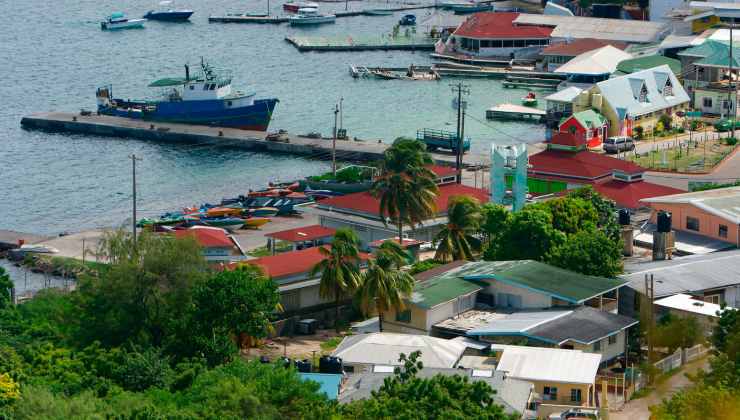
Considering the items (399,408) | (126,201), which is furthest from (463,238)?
(126,201)

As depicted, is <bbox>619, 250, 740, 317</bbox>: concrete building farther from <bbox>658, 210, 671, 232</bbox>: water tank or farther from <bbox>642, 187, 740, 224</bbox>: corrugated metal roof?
<bbox>642, 187, 740, 224</bbox>: corrugated metal roof

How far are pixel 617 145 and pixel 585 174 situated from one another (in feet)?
53.3

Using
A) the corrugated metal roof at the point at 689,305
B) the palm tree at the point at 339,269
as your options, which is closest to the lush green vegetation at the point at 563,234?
the corrugated metal roof at the point at 689,305

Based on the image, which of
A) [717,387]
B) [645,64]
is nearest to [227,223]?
[717,387]

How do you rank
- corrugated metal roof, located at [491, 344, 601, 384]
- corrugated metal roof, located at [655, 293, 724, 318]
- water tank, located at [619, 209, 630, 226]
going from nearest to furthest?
1. corrugated metal roof, located at [491, 344, 601, 384]
2. corrugated metal roof, located at [655, 293, 724, 318]
3. water tank, located at [619, 209, 630, 226]

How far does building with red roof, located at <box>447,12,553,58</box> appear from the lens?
134250 millimetres

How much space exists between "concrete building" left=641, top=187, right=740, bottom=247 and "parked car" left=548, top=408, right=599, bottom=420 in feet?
67.5

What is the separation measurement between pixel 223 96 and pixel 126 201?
66.6 feet

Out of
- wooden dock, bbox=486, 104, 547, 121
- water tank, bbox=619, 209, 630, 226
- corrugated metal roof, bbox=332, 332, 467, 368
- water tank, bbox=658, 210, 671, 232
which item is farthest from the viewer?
wooden dock, bbox=486, 104, 547, 121

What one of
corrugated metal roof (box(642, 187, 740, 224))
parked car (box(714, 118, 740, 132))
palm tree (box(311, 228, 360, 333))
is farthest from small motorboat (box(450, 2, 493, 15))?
palm tree (box(311, 228, 360, 333))

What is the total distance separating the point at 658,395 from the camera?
169 ft

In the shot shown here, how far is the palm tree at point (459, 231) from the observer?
66.4 metres

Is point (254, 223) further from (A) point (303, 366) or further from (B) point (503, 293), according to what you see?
(A) point (303, 366)

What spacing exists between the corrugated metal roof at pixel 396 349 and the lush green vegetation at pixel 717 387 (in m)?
8.37
